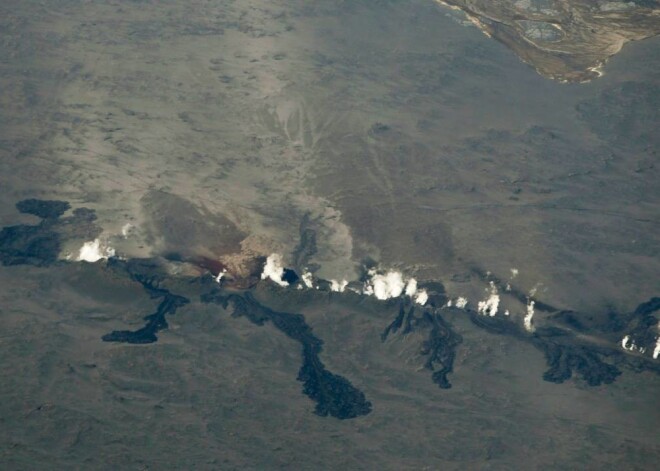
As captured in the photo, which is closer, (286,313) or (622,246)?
(286,313)

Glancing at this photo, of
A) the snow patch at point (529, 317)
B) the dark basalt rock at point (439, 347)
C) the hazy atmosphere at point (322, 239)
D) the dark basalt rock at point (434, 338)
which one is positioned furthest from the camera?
the snow patch at point (529, 317)

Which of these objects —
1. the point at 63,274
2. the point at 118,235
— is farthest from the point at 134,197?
the point at 63,274

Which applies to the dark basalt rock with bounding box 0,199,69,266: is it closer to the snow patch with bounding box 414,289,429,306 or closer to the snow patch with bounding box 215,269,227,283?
the snow patch with bounding box 215,269,227,283

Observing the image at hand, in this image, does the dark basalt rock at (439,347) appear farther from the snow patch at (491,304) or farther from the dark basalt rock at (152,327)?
the dark basalt rock at (152,327)

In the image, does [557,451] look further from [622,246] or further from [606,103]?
[606,103]

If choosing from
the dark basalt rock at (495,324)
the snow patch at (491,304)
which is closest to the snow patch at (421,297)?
the dark basalt rock at (495,324)

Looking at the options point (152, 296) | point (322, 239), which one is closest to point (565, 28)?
point (322, 239)

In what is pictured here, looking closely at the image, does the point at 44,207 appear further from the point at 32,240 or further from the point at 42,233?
the point at 32,240
